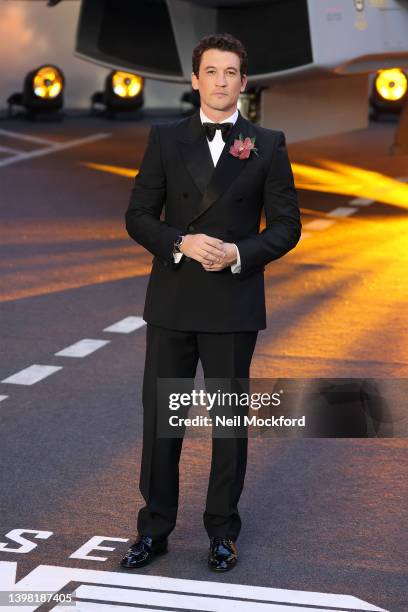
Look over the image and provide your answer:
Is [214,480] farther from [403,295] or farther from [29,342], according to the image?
[403,295]

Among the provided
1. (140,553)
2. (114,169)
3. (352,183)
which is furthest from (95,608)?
(114,169)

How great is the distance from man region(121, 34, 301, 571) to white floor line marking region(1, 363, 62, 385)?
9.57 feet

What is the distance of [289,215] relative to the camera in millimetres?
4805

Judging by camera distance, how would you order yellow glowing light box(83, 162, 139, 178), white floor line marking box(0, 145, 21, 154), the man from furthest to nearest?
white floor line marking box(0, 145, 21, 154)
yellow glowing light box(83, 162, 139, 178)
the man

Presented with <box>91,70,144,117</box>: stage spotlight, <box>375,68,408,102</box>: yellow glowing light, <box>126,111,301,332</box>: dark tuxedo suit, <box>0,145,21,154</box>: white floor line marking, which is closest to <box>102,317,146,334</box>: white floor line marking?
<box>126,111,301,332</box>: dark tuxedo suit

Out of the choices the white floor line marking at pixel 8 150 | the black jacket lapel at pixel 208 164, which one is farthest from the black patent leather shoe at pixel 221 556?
the white floor line marking at pixel 8 150

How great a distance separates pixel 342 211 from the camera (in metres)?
15.4

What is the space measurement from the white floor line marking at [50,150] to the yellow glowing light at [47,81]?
1.59m

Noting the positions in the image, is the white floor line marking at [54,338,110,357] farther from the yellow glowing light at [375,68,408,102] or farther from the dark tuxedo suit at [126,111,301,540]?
the yellow glowing light at [375,68,408,102]

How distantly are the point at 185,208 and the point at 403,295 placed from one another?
5906 mm

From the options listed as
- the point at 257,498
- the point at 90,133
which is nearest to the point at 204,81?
the point at 257,498

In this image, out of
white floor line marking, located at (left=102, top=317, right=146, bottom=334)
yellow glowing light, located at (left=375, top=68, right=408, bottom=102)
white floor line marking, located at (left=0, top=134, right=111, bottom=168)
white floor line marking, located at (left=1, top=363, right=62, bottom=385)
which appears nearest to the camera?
white floor line marking, located at (left=1, top=363, right=62, bottom=385)

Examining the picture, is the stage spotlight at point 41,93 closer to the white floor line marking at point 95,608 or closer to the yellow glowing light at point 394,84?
the yellow glowing light at point 394,84

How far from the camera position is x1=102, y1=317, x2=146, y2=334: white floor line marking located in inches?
360
